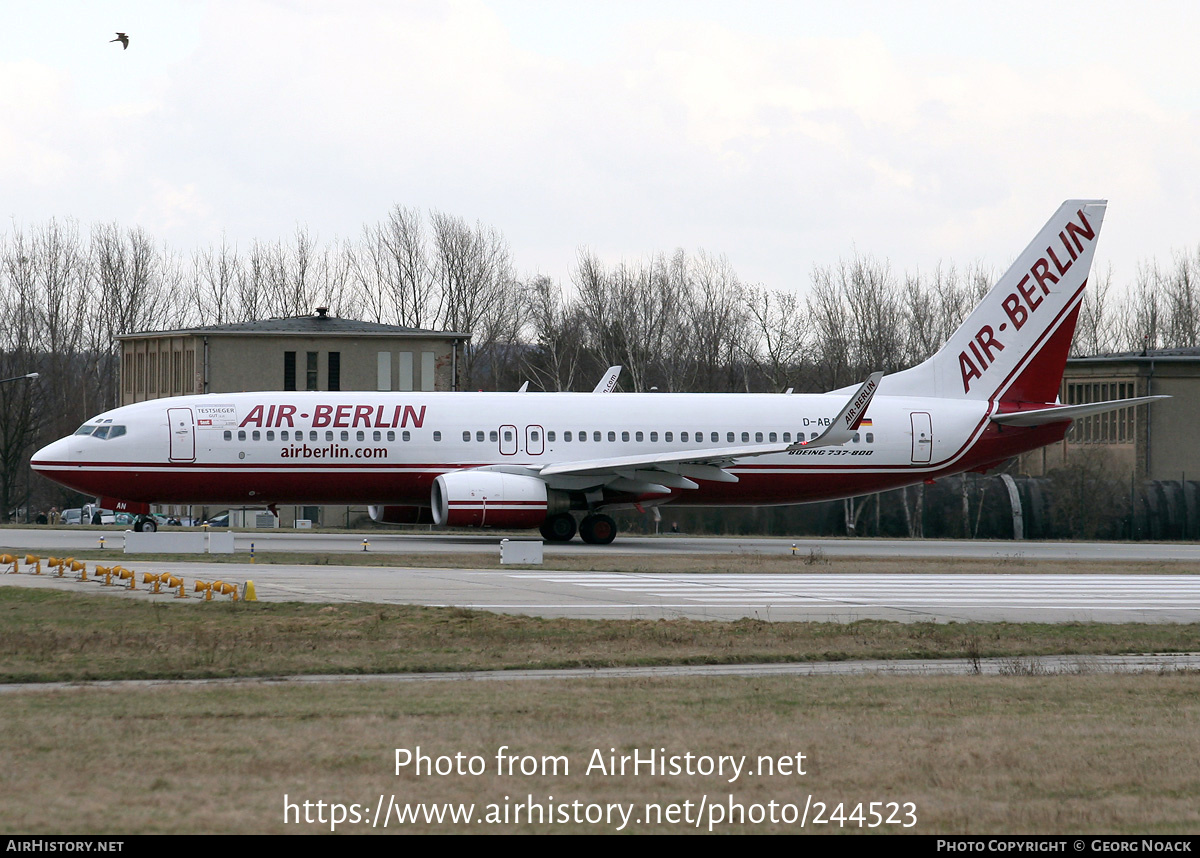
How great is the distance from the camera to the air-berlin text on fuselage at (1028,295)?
1582 inches

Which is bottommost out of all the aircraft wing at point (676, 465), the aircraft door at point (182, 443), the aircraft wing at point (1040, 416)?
the aircraft wing at point (676, 465)

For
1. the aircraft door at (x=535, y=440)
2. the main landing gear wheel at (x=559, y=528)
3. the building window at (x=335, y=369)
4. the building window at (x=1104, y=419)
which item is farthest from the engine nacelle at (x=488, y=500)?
the building window at (x=1104, y=419)

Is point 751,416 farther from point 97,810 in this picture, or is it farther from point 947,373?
point 97,810

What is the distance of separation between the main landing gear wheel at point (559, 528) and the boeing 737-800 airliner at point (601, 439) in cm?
4

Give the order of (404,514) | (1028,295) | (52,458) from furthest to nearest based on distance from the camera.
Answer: (1028,295) < (404,514) < (52,458)

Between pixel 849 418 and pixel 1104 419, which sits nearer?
pixel 849 418

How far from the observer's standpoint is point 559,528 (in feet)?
122

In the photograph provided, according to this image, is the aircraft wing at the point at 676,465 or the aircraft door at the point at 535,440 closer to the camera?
the aircraft wing at the point at 676,465

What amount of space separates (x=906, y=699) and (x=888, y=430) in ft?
88.8

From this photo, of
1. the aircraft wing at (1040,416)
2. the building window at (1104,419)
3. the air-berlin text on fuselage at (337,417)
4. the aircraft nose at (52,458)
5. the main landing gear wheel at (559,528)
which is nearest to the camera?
the aircraft nose at (52,458)

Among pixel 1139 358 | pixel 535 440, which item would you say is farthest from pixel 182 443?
pixel 1139 358

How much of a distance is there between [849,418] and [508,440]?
879cm

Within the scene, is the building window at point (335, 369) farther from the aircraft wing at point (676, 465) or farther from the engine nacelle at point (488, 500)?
the engine nacelle at point (488, 500)

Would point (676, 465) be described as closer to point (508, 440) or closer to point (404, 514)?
point (508, 440)
